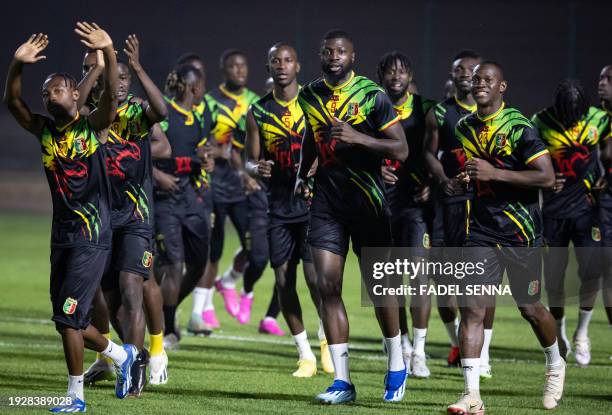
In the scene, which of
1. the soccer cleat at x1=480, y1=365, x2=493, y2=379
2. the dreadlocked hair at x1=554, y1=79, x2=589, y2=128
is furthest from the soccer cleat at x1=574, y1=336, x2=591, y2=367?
the dreadlocked hair at x1=554, y1=79, x2=589, y2=128

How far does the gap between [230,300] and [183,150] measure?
3.04 m

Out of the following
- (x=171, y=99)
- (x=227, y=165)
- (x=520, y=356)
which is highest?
(x=171, y=99)

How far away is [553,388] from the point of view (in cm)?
833

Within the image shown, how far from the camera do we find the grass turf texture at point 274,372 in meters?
8.27

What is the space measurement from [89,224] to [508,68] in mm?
18860

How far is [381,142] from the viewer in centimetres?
820

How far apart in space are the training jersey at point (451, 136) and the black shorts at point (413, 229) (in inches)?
10.4

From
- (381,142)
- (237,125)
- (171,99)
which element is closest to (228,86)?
(237,125)

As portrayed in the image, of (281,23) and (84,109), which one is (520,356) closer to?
(84,109)

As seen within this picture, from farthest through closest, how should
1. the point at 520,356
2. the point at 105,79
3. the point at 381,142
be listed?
the point at 520,356 → the point at 381,142 → the point at 105,79

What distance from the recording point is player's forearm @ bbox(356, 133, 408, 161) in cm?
812

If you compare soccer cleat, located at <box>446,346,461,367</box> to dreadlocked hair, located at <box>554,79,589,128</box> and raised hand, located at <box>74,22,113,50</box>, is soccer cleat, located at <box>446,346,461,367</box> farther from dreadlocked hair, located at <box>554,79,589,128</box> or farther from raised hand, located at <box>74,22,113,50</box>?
raised hand, located at <box>74,22,113,50</box>

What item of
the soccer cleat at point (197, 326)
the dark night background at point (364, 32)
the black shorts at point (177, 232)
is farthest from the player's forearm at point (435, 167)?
the dark night background at point (364, 32)

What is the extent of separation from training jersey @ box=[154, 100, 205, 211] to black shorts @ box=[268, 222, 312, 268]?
4.70 ft
